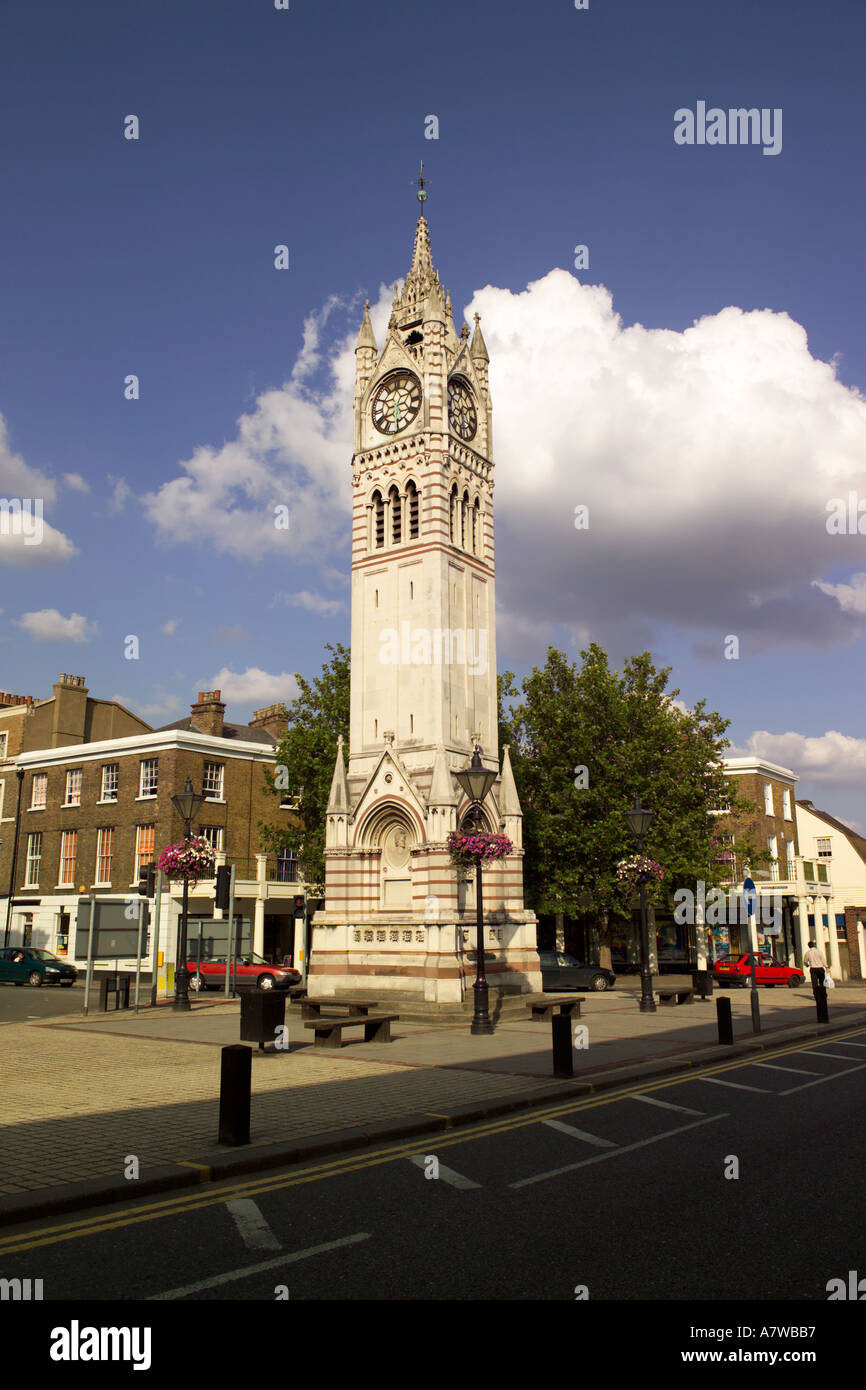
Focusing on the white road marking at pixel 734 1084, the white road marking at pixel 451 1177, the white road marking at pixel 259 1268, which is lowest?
the white road marking at pixel 734 1084

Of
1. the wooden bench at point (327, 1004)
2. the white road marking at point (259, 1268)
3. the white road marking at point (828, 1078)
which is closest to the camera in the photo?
the white road marking at point (259, 1268)

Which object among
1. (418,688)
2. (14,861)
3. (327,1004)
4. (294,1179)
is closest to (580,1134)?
(294,1179)

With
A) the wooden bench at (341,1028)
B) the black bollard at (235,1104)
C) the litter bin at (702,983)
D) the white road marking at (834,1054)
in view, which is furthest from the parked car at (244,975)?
the black bollard at (235,1104)

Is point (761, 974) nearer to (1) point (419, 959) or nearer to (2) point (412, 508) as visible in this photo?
(1) point (419, 959)

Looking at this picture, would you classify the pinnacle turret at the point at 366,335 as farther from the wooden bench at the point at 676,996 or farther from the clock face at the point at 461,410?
the wooden bench at the point at 676,996

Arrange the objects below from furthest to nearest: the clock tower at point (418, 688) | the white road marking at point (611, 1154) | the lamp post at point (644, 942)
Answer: the clock tower at point (418, 688) < the lamp post at point (644, 942) < the white road marking at point (611, 1154)

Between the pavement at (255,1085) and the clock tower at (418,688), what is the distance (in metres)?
4.31

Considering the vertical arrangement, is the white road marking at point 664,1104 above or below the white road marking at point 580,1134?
below

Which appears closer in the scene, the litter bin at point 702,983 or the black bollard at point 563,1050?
the black bollard at point 563,1050

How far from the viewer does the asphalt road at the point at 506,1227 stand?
5.60m

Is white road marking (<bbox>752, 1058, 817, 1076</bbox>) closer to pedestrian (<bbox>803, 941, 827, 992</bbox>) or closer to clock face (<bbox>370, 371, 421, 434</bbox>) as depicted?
pedestrian (<bbox>803, 941, 827, 992</bbox>)

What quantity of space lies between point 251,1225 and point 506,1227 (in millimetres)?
1809
